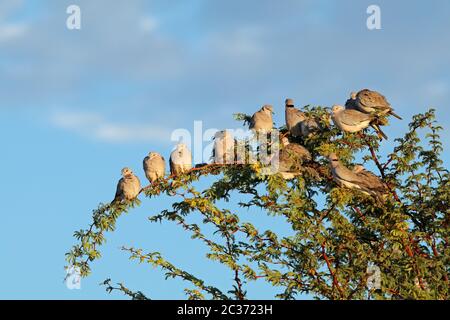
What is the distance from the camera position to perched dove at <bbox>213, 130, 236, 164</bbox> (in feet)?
42.8

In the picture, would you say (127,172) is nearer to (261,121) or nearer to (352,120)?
(261,121)

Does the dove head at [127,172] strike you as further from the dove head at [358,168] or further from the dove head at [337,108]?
the dove head at [358,168]

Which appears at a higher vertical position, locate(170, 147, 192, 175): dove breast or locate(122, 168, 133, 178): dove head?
locate(170, 147, 192, 175): dove breast

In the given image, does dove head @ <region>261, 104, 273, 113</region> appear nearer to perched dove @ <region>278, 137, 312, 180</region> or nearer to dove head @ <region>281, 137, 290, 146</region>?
dove head @ <region>281, 137, 290, 146</region>

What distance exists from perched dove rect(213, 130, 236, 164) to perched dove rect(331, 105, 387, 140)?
1.56 metres

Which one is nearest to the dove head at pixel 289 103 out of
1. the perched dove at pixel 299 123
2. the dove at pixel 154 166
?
the perched dove at pixel 299 123

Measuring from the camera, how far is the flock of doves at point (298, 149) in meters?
12.6

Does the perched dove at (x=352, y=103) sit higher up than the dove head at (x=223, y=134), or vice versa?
the perched dove at (x=352, y=103)

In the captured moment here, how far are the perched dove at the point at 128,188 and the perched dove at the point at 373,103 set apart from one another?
361 cm

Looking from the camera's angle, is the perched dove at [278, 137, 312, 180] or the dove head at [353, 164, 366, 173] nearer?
the perched dove at [278, 137, 312, 180]

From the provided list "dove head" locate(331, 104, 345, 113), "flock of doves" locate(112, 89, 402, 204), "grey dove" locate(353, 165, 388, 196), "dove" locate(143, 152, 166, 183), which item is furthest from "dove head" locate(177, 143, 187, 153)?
"grey dove" locate(353, 165, 388, 196)

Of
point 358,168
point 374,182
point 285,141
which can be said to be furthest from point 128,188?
point 374,182

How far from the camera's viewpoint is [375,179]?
1273 centimetres
